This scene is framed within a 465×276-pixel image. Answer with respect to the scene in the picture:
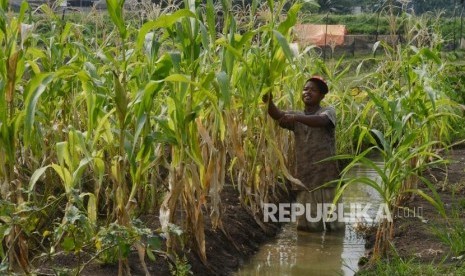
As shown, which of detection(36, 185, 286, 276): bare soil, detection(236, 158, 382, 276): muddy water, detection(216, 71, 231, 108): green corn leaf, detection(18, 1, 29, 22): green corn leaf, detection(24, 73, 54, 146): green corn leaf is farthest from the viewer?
detection(236, 158, 382, 276): muddy water

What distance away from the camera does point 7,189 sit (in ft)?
11.8

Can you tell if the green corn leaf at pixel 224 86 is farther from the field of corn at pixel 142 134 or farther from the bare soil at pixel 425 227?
the bare soil at pixel 425 227

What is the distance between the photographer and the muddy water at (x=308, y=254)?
4902 mm

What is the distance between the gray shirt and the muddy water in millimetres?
407

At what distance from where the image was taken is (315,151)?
19.0ft

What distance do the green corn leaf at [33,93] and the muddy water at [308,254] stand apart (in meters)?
1.88

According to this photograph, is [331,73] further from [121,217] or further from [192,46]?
[121,217]

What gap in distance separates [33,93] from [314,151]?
2.85 metres

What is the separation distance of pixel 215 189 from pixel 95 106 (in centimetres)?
87

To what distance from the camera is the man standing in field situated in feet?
18.8

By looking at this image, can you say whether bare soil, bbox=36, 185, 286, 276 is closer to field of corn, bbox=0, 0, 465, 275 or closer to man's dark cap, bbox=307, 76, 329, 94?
field of corn, bbox=0, 0, 465, 275

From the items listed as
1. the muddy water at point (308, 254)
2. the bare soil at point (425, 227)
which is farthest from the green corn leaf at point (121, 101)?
the bare soil at point (425, 227)

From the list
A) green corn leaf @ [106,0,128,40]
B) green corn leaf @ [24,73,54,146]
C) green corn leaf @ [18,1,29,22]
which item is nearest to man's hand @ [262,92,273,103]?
green corn leaf @ [106,0,128,40]

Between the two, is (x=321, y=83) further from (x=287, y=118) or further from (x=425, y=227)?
(x=425, y=227)
